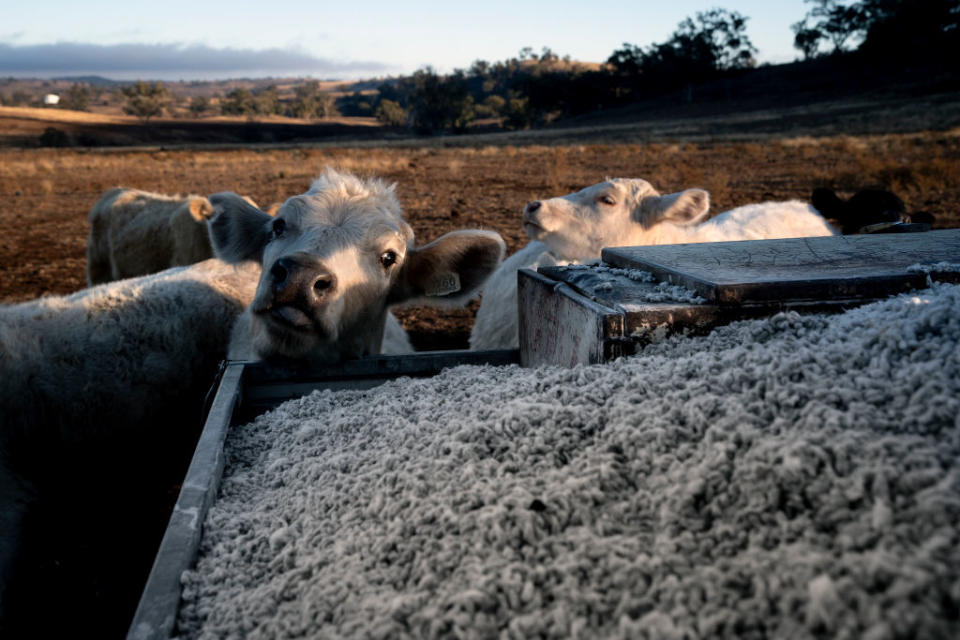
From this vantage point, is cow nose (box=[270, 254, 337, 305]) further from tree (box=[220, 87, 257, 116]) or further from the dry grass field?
tree (box=[220, 87, 257, 116])

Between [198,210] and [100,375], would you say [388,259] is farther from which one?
[198,210]

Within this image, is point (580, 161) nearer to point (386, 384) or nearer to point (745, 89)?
point (386, 384)

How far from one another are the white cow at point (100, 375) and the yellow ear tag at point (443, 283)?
49.6 inches

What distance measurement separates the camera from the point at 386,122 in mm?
86062

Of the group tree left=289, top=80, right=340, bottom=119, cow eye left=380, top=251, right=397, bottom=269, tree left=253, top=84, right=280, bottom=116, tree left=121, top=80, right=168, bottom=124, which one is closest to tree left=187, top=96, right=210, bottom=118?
tree left=253, top=84, right=280, bottom=116

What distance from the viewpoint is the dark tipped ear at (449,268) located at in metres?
3.39

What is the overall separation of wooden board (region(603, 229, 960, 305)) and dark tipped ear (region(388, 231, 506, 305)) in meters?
0.70

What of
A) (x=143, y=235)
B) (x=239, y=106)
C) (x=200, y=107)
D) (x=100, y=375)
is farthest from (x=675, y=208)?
(x=200, y=107)

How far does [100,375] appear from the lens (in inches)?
124

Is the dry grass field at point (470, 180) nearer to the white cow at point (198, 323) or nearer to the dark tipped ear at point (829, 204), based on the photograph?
the white cow at point (198, 323)

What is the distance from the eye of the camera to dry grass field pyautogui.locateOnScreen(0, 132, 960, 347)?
9.61 m

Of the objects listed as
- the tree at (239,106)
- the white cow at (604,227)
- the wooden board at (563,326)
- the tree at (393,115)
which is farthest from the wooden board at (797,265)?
the tree at (239,106)

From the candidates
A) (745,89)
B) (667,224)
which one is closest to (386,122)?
(745,89)

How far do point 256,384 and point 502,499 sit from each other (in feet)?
5.12
